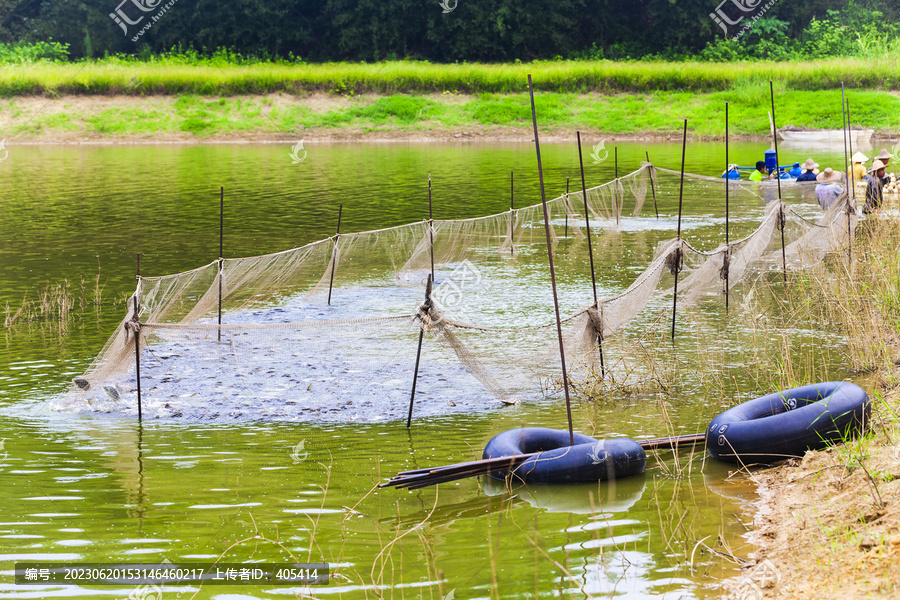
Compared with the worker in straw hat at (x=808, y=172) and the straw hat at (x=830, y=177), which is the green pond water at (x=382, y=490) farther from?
the worker in straw hat at (x=808, y=172)

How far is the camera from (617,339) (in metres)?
8.78

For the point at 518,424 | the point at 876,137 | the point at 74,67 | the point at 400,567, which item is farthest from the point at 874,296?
the point at 74,67

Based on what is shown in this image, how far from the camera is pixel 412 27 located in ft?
181

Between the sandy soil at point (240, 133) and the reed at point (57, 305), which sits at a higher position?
the sandy soil at point (240, 133)

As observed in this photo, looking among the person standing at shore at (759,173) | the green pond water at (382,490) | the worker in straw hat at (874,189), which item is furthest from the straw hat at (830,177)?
the green pond water at (382,490)

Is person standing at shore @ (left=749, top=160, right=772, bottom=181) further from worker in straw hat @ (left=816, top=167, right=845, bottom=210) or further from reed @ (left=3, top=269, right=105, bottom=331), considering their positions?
reed @ (left=3, top=269, right=105, bottom=331)

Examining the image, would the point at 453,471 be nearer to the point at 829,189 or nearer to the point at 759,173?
the point at 829,189

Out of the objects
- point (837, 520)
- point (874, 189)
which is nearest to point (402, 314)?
point (837, 520)

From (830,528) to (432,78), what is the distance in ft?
132

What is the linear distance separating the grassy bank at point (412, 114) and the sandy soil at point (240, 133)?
46 millimetres

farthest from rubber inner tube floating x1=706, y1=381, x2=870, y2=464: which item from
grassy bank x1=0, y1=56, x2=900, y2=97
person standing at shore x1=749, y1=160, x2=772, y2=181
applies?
grassy bank x1=0, y1=56, x2=900, y2=97

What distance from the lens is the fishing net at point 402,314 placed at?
8.16 m

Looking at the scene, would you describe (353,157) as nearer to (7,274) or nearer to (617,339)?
(7,274)

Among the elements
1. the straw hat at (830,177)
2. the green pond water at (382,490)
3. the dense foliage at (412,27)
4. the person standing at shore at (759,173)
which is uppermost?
the dense foliage at (412,27)
